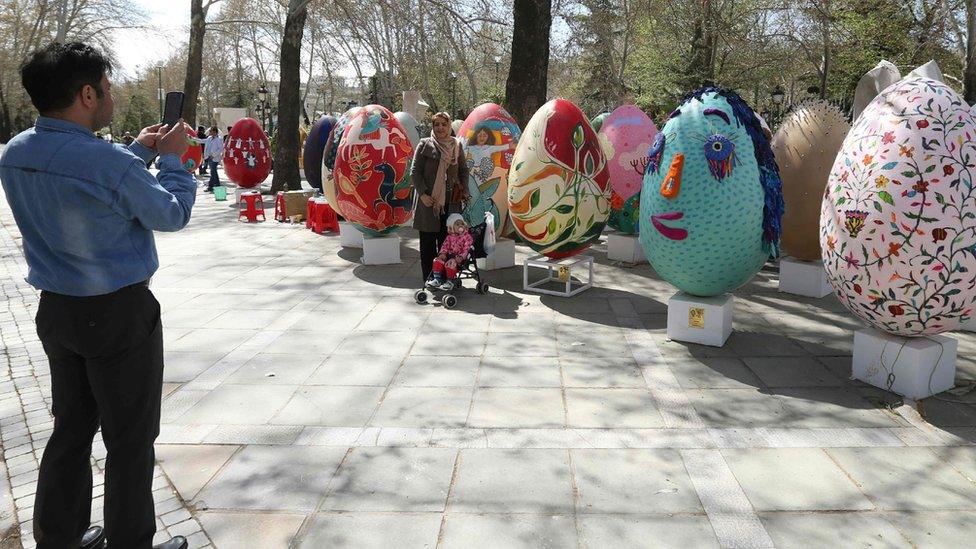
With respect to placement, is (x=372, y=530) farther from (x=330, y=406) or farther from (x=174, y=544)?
(x=330, y=406)

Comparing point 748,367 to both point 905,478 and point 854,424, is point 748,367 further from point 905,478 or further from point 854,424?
point 905,478

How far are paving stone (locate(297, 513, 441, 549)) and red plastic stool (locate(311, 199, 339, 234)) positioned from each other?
8926mm

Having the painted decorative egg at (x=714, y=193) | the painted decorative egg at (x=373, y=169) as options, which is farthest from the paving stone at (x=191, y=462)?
the painted decorative egg at (x=373, y=169)

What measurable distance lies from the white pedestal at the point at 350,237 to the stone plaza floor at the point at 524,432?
3222 millimetres

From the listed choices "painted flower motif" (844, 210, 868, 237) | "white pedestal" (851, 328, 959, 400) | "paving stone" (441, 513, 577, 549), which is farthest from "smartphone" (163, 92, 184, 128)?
"white pedestal" (851, 328, 959, 400)

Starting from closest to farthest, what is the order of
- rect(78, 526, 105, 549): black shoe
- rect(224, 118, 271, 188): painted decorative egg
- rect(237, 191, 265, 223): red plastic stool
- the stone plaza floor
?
rect(78, 526, 105, 549): black shoe, the stone plaza floor, rect(237, 191, 265, 223): red plastic stool, rect(224, 118, 271, 188): painted decorative egg

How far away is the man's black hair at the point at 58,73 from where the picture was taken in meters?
2.40

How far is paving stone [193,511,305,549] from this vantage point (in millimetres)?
3008

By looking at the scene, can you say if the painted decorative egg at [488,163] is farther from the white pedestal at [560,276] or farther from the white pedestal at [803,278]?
the white pedestal at [803,278]

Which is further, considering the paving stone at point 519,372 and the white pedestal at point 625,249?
the white pedestal at point 625,249

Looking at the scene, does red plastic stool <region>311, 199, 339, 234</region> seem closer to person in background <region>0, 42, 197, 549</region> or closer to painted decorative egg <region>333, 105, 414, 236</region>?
painted decorative egg <region>333, 105, 414, 236</region>

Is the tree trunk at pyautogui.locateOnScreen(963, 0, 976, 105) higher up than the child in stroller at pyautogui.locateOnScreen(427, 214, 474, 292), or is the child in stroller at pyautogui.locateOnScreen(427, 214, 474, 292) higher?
the tree trunk at pyautogui.locateOnScreen(963, 0, 976, 105)

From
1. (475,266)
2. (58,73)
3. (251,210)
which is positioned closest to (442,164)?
(475,266)

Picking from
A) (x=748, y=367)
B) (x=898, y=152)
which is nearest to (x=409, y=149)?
(x=748, y=367)
